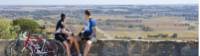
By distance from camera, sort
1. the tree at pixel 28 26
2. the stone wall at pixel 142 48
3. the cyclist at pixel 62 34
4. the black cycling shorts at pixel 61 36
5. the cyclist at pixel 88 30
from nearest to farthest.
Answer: the cyclist at pixel 88 30 < the cyclist at pixel 62 34 < the black cycling shorts at pixel 61 36 < the stone wall at pixel 142 48 < the tree at pixel 28 26

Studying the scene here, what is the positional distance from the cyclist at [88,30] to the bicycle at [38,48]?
46cm

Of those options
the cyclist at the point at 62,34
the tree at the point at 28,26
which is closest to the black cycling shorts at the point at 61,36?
the cyclist at the point at 62,34

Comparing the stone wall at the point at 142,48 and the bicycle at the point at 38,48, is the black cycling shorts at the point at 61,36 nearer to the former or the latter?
the bicycle at the point at 38,48

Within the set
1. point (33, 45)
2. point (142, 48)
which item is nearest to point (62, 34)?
point (33, 45)

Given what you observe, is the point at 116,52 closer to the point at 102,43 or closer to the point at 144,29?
the point at 102,43

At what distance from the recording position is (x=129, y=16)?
45344 millimetres

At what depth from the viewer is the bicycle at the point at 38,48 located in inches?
417

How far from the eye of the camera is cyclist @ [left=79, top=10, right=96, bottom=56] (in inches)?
396

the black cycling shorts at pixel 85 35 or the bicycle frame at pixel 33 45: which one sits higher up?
the black cycling shorts at pixel 85 35

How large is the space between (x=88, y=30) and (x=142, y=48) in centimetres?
148

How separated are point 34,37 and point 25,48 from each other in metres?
0.29

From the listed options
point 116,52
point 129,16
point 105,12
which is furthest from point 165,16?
point 116,52

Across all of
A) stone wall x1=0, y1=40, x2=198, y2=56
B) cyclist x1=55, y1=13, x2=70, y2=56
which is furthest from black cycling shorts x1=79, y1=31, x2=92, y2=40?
stone wall x1=0, y1=40, x2=198, y2=56

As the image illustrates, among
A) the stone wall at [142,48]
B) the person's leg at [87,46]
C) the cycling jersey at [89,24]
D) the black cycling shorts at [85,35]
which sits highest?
the cycling jersey at [89,24]
